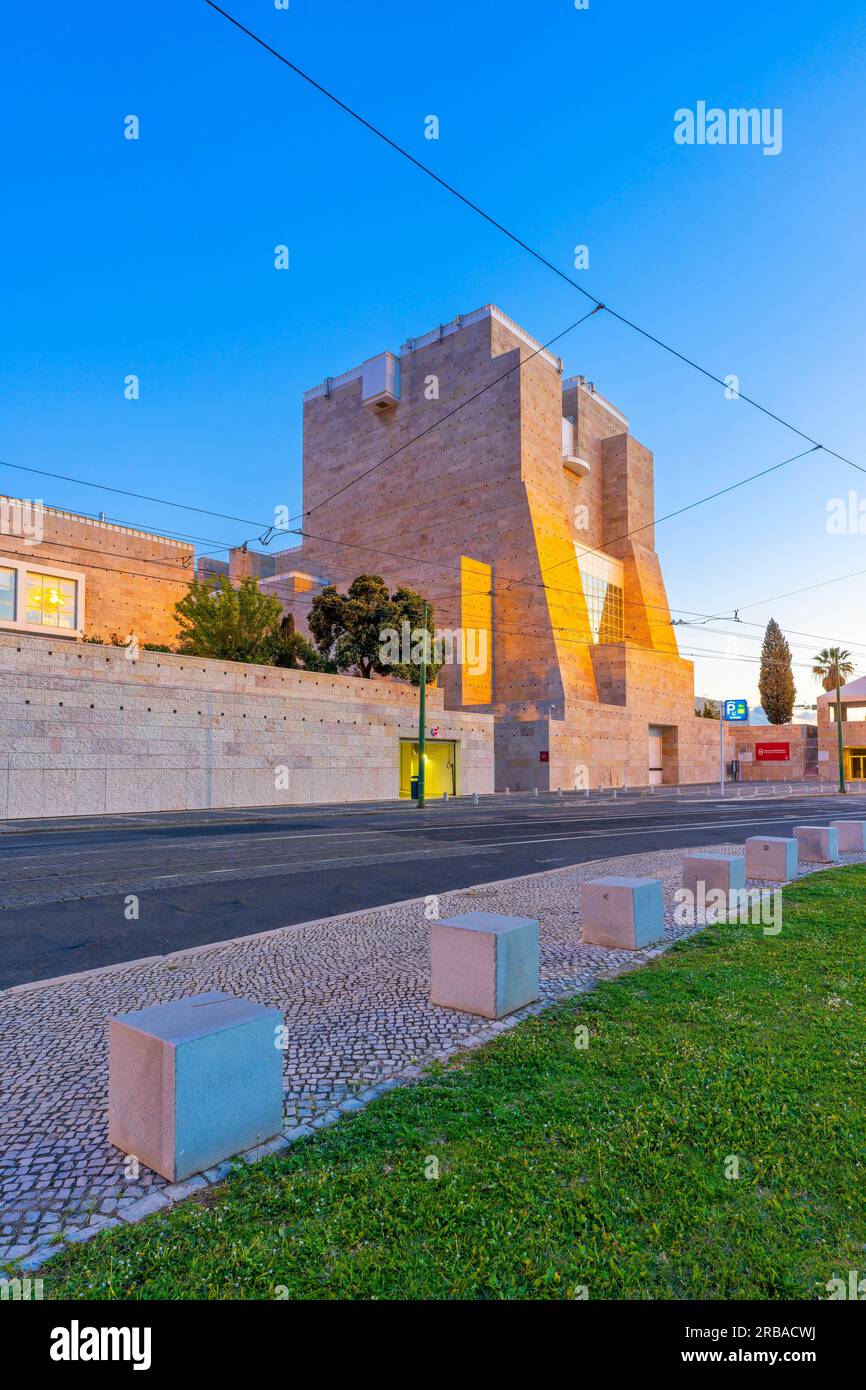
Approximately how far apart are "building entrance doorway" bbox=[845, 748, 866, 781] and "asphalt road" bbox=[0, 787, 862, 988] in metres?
48.7

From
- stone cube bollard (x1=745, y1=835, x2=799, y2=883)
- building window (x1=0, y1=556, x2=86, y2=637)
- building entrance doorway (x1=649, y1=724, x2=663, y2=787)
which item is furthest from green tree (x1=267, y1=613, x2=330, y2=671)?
building entrance doorway (x1=649, y1=724, x2=663, y2=787)

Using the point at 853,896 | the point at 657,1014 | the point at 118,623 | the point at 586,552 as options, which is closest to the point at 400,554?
the point at 586,552

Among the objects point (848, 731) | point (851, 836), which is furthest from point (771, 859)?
point (848, 731)

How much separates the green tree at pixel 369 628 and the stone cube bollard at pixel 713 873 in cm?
3396

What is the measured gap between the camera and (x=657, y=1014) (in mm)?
4934

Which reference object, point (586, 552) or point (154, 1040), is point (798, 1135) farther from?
point (586, 552)

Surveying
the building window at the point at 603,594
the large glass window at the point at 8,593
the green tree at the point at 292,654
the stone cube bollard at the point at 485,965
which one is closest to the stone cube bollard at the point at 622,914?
the stone cube bollard at the point at 485,965

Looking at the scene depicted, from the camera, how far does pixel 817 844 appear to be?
13.6m

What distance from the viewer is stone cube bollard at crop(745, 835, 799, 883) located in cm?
1122

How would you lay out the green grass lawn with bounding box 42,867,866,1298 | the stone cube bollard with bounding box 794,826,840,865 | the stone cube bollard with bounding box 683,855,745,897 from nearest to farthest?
the green grass lawn with bounding box 42,867,866,1298 → the stone cube bollard with bounding box 683,855,745,897 → the stone cube bollard with bounding box 794,826,840,865

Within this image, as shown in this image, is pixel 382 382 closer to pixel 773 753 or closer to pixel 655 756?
pixel 655 756

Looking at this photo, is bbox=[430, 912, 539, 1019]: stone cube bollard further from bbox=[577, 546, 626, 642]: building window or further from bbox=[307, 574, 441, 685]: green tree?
bbox=[577, 546, 626, 642]: building window

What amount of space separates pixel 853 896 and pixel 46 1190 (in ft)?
31.4

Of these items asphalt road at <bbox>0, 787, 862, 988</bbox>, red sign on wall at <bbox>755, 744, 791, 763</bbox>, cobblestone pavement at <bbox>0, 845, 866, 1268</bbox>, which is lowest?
asphalt road at <bbox>0, 787, 862, 988</bbox>
